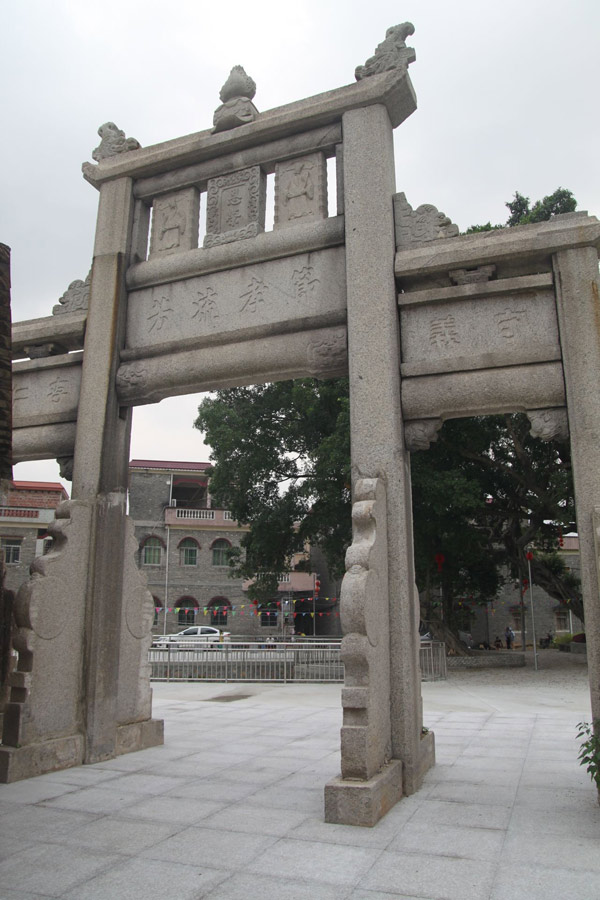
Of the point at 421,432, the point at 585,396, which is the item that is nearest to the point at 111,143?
the point at 421,432

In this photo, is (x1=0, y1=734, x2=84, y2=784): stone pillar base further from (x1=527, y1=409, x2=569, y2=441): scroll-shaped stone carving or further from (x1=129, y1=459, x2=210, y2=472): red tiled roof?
(x1=129, y1=459, x2=210, y2=472): red tiled roof

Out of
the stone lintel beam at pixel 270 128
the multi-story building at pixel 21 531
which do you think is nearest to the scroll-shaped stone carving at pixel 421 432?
the stone lintel beam at pixel 270 128

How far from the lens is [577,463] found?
4645 millimetres

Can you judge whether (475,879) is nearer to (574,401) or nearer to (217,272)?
(574,401)

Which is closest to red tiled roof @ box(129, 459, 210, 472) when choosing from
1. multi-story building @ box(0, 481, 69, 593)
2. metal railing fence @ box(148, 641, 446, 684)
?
multi-story building @ box(0, 481, 69, 593)

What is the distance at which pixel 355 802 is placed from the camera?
4043 millimetres

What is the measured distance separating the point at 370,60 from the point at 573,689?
40.6ft

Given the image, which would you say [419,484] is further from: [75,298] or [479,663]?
[75,298]

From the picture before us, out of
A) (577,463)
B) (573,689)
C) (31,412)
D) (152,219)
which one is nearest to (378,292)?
(577,463)

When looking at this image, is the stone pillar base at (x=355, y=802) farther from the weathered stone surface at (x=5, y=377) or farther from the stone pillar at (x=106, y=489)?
the weathered stone surface at (x=5, y=377)

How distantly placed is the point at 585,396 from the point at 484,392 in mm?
705

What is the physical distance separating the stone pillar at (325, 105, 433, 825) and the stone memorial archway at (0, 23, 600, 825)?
16 mm

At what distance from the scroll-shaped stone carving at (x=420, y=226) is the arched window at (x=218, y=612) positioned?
2828 cm

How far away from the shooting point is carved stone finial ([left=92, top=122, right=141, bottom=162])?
709 centimetres
